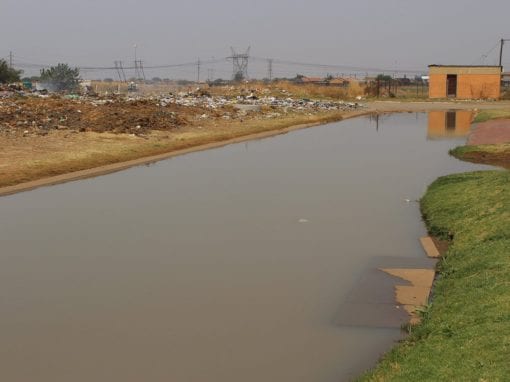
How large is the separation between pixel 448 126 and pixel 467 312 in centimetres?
2845

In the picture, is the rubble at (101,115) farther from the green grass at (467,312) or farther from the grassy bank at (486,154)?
the green grass at (467,312)

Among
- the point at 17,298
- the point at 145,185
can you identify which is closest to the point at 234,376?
the point at 17,298

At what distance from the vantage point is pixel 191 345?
5980 mm

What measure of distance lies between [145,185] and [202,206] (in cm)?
299

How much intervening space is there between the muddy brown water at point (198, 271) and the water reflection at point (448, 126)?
12168 mm

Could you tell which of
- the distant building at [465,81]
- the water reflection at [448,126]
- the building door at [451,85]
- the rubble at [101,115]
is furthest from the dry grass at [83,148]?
the building door at [451,85]

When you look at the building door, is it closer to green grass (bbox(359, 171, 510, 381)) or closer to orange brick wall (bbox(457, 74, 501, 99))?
orange brick wall (bbox(457, 74, 501, 99))

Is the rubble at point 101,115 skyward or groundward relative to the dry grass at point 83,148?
skyward

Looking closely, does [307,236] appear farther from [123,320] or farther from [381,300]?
[123,320]

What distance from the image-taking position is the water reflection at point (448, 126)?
27992 millimetres

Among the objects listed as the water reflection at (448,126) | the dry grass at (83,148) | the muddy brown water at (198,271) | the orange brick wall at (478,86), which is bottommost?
the muddy brown water at (198,271)

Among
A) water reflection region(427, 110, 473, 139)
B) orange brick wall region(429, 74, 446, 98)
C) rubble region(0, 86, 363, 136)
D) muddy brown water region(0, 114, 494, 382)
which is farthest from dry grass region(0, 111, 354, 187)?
orange brick wall region(429, 74, 446, 98)

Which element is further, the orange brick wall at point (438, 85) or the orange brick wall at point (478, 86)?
the orange brick wall at point (438, 85)

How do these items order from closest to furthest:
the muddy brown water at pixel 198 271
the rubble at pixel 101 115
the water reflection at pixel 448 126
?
the muddy brown water at pixel 198 271
the rubble at pixel 101 115
the water reflection at pixel 448 126
